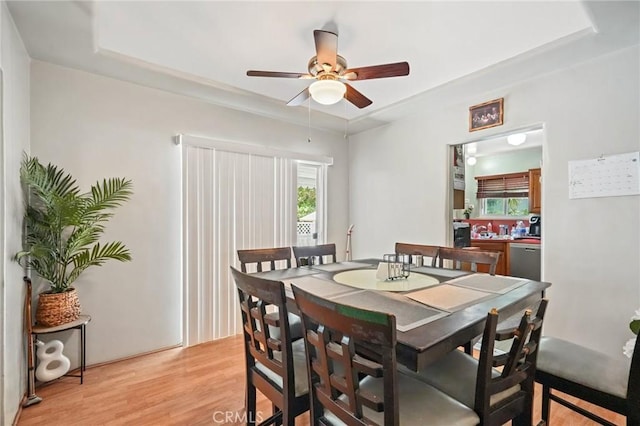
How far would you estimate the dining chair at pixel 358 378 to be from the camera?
91cm

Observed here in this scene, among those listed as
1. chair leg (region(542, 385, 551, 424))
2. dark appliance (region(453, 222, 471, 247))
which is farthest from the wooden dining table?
dark appliance (region(453, 222, 471, 247))

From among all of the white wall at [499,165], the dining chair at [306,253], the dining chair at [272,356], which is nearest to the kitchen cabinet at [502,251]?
the white wall at [499,165]

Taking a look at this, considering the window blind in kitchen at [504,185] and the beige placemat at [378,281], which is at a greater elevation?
the window blind in kitchen at [504,185]

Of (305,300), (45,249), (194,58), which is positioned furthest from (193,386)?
(194,58)

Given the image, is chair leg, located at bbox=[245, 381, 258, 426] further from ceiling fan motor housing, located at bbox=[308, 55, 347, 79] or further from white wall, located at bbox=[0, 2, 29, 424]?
ceiling fan motor housing, located at bbox=[308, 55, 347, 79]

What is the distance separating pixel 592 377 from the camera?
1359 millimetres

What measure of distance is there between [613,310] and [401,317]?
2.08 meters

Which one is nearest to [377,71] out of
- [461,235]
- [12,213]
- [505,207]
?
[12,213]

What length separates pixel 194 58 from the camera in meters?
2.41

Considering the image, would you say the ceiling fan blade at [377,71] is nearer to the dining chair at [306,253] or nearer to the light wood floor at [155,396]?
the dining chair at [306,253]

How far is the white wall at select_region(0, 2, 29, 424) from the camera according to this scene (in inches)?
66.4

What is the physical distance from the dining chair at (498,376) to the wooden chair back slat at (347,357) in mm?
400

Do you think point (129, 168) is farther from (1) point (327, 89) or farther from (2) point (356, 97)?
(2) point (356, 97)

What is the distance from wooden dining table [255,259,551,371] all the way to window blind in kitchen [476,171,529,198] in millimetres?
4406
